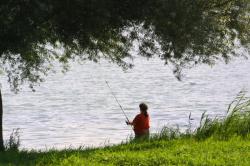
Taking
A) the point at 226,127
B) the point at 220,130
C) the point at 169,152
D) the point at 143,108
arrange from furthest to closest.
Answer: the point at 143,108, the point at 226,127, the point at 220,130, the point at 169,152

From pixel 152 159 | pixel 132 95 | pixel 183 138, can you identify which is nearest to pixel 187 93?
pixel 132 95

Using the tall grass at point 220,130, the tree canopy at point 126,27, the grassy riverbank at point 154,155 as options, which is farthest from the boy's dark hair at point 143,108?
the grassy riverbank at point 154,155

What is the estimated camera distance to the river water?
93.6ft

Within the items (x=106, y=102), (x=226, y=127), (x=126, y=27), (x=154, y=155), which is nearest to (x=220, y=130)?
(x=226, y=127)

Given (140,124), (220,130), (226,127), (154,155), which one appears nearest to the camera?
(154,155)

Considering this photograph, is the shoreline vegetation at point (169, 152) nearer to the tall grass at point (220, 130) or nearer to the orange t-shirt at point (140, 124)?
the tall grass at point (220, 130)

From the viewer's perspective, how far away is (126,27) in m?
15.2

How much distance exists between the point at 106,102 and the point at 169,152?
86.3 ft

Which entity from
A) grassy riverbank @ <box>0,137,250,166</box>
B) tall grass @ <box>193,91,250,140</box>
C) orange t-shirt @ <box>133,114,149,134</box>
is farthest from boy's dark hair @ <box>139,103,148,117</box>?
grassy riverbank @ <box>0,137,250,166</box>

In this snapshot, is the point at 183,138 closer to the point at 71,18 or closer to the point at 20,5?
the point at 71,18

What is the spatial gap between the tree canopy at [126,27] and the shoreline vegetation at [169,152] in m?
1.91

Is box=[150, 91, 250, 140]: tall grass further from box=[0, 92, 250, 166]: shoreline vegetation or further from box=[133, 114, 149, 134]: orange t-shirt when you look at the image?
box=[133, 114, 149, 134]: orange t-shirt

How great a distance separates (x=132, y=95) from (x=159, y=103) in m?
4.10

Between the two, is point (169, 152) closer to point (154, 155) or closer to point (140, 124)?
point (154, 155)
